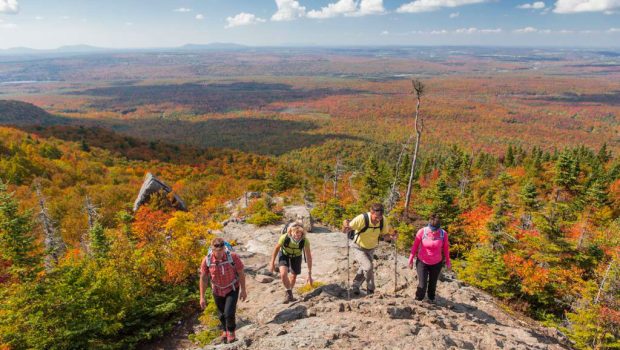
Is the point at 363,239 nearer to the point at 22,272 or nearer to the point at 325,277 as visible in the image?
the point at 325,277

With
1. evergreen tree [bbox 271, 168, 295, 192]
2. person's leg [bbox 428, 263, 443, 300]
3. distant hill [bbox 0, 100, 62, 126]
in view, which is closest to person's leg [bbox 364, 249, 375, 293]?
person's leg [bbox 428, 263, 443, 300]

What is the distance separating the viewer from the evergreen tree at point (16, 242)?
27.5 feet

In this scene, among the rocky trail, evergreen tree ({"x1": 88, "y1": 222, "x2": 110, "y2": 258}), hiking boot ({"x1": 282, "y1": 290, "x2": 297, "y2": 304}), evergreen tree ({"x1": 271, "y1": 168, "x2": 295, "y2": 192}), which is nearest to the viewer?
the rocky trail

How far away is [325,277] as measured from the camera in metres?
10.6

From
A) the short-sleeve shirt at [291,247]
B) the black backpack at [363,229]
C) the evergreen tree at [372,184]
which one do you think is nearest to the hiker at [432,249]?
the black backpack at [363,229]

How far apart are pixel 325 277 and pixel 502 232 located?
921 centimetres

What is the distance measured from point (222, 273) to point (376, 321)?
322cm

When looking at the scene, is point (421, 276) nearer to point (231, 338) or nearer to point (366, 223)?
point (366, 223)

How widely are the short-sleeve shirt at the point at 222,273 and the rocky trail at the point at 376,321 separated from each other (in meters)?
1.03

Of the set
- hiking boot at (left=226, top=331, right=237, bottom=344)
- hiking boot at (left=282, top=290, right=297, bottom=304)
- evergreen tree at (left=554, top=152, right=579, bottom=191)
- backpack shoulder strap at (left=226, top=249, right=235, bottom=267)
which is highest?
backpack shoulder strap at (left=226, top=249, right=235, bottom=267)

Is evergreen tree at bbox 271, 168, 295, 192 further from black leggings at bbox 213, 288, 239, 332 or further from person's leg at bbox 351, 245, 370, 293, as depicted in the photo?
black leggings at bbox 213, 288, 239, 332

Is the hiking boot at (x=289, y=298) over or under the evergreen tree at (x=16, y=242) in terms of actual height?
under

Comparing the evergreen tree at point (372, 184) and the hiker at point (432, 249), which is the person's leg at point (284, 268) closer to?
the hiker at point (432, 249)

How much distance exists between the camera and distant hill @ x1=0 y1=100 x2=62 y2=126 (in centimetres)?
14838
